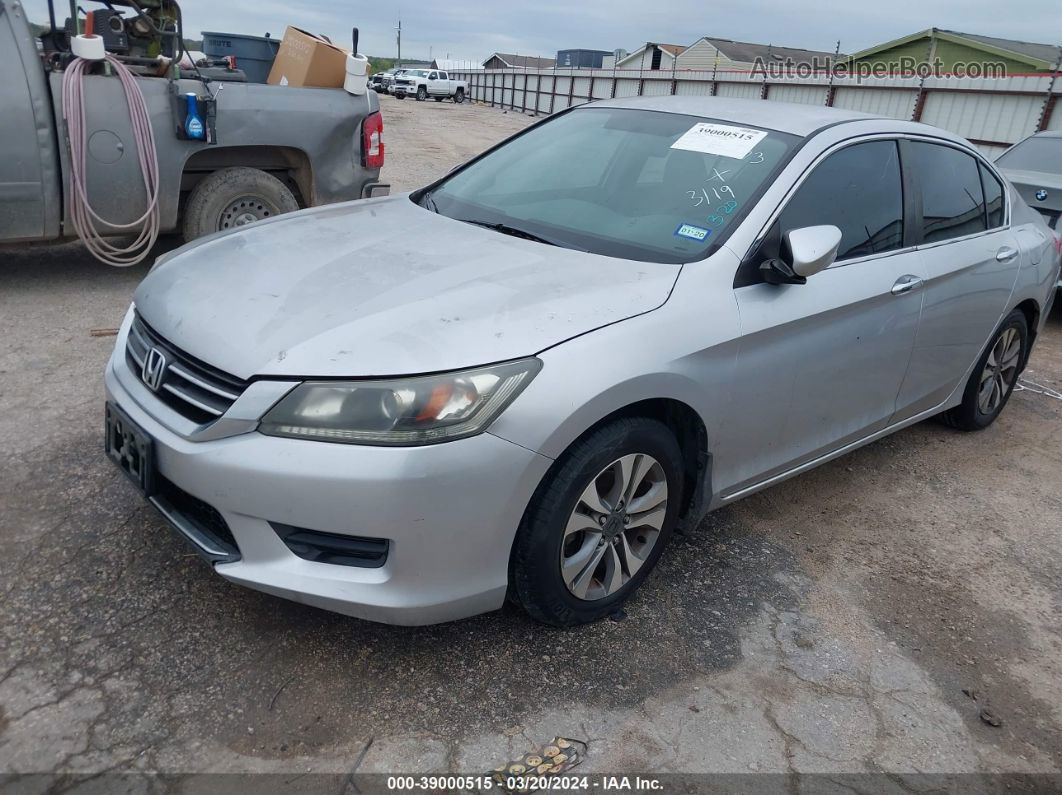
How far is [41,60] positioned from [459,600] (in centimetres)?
474

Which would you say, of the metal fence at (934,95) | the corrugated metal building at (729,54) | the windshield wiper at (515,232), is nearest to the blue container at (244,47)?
the metal fence at (934,95)

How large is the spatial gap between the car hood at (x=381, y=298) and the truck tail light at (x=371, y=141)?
3.53m

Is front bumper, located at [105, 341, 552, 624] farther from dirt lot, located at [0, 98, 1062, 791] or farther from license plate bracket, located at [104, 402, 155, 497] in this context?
dirt lot, located at [0, 98, 1062, 791]

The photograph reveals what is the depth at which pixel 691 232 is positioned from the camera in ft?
9.79

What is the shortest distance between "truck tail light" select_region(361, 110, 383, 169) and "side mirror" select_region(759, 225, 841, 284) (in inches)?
173

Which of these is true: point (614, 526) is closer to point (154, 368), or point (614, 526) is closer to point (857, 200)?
point (154, 368)

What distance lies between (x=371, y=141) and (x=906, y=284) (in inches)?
173

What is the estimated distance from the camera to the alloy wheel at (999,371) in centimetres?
451

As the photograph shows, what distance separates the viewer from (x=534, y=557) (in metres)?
2.45

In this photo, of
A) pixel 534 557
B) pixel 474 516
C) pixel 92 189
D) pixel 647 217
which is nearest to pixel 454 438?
pixel 474 516

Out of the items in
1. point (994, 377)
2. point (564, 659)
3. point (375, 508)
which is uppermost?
point (375, 508)

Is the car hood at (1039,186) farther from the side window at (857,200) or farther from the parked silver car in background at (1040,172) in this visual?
the side window at (857,200)

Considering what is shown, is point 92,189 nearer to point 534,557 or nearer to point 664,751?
point 534,557

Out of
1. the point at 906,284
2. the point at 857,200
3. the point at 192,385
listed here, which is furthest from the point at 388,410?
the point at 906,284
